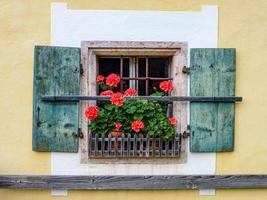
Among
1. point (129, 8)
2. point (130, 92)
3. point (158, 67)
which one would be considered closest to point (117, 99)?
point (130, 92)

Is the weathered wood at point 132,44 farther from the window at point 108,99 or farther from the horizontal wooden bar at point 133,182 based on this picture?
the horizontal wooden bar at point 133,182

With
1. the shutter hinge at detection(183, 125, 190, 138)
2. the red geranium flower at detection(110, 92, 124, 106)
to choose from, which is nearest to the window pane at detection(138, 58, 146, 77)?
the red geranium flower at detection(110, 92, 124, 106)

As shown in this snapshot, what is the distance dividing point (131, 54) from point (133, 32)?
225 mm

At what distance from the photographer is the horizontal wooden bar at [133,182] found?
15.4 feet

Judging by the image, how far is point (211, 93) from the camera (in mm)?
4770

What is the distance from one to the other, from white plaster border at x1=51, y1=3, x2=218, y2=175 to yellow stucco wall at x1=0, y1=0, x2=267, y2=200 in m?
0.07

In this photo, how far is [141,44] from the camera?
475 centimetres

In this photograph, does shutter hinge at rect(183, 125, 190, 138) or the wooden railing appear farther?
shutter hinge at rect(183, 125, 190, 138)

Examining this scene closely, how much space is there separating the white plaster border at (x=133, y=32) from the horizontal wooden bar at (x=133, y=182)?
77 mm

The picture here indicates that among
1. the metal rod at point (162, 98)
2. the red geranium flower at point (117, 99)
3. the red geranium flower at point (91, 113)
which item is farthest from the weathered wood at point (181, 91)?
the red geranium flower at point (91, 113)

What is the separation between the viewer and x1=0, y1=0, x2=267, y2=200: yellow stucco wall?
4.70 m

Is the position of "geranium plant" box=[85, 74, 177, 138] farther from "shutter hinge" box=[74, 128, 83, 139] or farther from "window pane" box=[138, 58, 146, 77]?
"window pane" box=[138, 58, 146, 77]

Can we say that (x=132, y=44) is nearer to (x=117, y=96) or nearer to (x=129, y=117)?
(x=117, y=96)

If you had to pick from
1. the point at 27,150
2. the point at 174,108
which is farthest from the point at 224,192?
the point at 27,150
